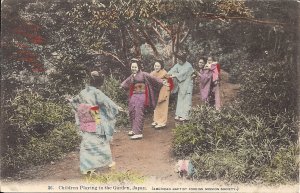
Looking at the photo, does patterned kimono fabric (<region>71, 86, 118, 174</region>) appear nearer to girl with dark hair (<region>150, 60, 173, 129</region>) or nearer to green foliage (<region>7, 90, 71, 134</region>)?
green foliage (<region>7, 90, 71, 134</region>)

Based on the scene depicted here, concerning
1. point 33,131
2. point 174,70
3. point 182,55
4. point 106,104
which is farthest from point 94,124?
point 182,55

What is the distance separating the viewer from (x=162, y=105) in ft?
21.3

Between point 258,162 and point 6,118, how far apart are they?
277 cm

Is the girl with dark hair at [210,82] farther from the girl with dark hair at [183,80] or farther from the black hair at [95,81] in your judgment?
the black hair at [95,81]

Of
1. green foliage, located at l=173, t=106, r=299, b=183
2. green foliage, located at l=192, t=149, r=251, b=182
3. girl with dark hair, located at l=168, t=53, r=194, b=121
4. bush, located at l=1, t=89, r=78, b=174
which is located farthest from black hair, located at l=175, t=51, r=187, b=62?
bush, located at l=1, t=89, r=78, b=174

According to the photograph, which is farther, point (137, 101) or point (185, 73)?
point (185, 73)

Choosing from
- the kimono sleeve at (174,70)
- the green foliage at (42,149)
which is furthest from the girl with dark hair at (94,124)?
the kimono sleeve at (174,70)

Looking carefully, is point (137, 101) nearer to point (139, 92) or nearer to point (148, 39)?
point (139, 92)

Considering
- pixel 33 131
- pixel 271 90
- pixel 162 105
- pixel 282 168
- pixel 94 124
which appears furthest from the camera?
pixel 162 105

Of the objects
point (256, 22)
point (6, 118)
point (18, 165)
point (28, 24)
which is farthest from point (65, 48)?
point (256, 22)

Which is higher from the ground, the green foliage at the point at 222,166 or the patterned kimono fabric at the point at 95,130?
the patterned kimono fabric at the point at 95,130

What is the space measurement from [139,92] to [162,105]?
32 centimetres

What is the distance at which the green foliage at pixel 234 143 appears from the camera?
229 inches

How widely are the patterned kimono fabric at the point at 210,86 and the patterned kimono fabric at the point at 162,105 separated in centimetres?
42
